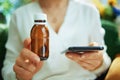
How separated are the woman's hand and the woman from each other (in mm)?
75

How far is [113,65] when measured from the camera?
4.54 ft

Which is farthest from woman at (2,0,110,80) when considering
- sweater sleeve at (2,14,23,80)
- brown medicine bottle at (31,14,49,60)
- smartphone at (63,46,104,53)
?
brown medicine bottle at (31,14,49,60)

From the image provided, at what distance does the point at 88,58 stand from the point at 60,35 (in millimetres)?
241

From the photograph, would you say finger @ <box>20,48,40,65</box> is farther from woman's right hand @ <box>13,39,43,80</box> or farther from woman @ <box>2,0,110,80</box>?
woman @ <box>2,0,110,80</box>

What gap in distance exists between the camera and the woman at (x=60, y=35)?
132 centimetres

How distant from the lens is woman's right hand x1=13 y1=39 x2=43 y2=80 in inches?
39.4

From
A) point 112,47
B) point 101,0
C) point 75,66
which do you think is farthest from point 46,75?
point 101,0

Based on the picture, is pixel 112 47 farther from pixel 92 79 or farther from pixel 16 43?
pixel 16 43

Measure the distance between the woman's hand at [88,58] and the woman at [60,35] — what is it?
8 centimetres

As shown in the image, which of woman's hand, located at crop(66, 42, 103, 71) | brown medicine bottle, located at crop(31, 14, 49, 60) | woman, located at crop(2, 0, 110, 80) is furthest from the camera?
woman, located at crop(2, 0, 110, 80)

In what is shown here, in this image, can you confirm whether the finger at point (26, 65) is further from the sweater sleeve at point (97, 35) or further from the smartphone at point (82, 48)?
the sweater sleeve at point (97, 35)

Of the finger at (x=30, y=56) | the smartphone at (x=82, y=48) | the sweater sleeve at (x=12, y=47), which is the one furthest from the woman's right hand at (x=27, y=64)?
the sweater sleeve at (x=12, y=47)

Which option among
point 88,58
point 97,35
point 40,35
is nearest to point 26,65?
point 40,35

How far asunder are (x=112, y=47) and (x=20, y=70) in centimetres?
76
